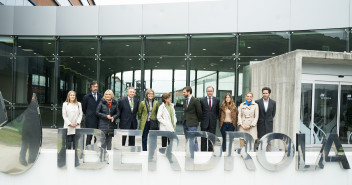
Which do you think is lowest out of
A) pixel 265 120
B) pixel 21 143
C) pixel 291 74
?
pixel 21 143

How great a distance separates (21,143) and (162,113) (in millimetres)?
2708

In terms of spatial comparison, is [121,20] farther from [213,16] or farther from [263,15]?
[263,15]

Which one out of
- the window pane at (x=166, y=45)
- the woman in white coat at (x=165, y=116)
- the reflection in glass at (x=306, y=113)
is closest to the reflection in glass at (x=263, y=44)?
the window pane at (x=166, y=45)

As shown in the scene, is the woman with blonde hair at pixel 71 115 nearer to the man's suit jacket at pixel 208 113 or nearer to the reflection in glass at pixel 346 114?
the man's suit jacket at pixel 208 113

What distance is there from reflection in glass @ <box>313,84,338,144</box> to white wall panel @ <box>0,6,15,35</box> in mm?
11252

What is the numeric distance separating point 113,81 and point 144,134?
507cm

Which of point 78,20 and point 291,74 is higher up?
point 78,20

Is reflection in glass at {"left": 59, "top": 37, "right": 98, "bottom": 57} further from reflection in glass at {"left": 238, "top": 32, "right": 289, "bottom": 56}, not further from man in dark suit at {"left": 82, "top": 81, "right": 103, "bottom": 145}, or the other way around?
reflection in glass at {"left": 238, "top": 32, "right": 289, "bottom": 56}

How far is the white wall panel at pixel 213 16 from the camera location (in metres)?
10.0

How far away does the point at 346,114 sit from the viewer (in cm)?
776

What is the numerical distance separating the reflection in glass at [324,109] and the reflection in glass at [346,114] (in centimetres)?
21

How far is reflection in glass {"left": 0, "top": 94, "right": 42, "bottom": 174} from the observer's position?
3850 mm

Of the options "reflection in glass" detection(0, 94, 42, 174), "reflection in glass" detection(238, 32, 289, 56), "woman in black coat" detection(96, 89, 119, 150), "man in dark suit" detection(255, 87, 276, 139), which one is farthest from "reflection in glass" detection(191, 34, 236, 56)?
"reflection in glass" detection(0, 94, 42, 174)

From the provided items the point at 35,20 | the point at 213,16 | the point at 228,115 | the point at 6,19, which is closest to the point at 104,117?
the point at 228,115
